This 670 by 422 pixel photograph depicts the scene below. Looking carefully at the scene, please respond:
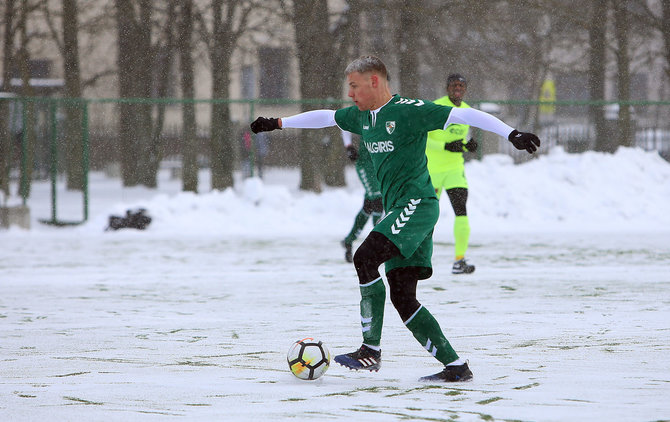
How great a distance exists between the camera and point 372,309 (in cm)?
530

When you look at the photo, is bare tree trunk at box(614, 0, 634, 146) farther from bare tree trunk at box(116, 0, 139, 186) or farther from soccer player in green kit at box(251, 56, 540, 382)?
soccer player in green kit at box(251, 56, 540, 382)

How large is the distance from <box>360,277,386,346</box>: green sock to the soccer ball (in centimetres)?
28

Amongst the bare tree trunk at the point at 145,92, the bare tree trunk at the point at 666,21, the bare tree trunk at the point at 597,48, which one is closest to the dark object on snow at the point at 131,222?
the bare tree trunk at the point at 145,92

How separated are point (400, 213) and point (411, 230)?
4.7 inches

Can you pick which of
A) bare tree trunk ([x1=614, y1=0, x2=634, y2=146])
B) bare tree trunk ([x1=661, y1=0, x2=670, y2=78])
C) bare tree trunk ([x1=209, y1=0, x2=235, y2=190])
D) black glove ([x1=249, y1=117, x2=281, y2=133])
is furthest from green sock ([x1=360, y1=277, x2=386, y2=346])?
bare tree trunk ([x1=661, y1=0, x2=670, y2=78])

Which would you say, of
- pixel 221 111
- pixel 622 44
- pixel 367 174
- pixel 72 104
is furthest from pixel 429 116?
pixel 622 44

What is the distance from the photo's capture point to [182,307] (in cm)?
838

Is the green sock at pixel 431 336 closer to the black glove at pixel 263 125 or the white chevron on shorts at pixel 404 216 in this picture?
the white chevron on shorts at pixel 404 216

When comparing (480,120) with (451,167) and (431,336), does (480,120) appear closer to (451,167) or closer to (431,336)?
(431,336)

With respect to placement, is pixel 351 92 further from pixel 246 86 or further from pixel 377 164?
pixel 246 86

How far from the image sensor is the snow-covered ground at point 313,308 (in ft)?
15.2

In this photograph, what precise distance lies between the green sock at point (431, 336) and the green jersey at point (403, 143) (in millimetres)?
627

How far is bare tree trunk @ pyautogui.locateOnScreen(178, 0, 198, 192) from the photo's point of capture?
19953mm

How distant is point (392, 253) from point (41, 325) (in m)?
3.47
